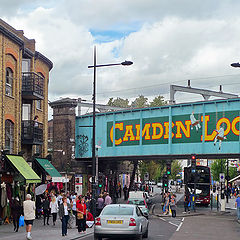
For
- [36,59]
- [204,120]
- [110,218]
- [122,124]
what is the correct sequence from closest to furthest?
[110,218]
[36,59]
[204,120]
[122,124]

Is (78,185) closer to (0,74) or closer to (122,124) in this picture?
(122,124)

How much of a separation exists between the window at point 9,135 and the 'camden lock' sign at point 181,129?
1522 centimetres

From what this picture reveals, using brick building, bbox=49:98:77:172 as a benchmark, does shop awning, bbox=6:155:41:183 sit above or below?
below

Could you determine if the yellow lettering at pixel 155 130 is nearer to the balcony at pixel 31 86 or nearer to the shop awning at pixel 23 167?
the balcony at pixel 31 86

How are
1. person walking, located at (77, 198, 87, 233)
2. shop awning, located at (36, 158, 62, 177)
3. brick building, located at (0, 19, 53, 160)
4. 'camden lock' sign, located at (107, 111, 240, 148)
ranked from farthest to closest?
'camden lock' sign, located at (107, 111, 240, 148), shop awning, located at (36, 158, 62, 177), brick building, located at (0, 19, 53, 160), person walking, located at (77, 198, 87, 233)

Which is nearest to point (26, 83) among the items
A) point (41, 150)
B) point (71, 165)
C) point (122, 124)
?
point (41, 150)

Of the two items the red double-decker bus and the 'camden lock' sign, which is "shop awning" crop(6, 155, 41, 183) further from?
the red double-decker bus

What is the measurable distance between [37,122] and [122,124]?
12.8m

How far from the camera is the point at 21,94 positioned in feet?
106

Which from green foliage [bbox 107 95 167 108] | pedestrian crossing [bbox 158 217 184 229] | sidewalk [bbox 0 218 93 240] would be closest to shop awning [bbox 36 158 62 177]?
pedestrian crossing [bbox 158 217 184 229]

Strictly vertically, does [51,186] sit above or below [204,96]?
below

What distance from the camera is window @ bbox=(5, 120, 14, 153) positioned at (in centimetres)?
3014

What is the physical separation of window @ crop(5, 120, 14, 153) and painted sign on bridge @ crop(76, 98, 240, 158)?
10.0 m

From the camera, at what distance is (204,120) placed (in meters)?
39.7
